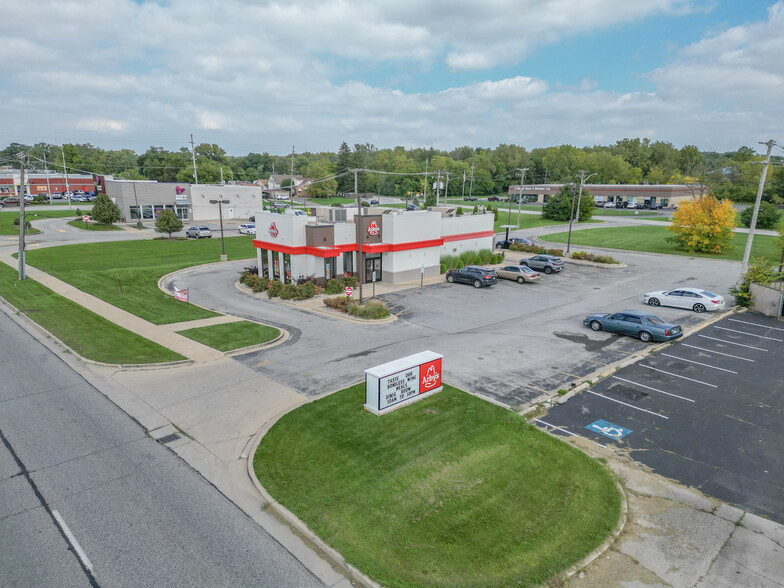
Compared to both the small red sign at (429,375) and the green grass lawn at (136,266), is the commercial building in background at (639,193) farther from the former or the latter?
the small red sign at (429,375)

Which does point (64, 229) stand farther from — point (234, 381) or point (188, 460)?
point (188, 460)

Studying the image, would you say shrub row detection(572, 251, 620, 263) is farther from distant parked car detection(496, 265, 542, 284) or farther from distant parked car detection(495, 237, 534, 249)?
distant parked car detection(496, 265, 542, 284)

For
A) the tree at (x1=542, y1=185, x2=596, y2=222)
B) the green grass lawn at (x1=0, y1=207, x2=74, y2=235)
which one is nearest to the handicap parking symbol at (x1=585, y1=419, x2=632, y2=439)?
the green grass lawn at (x1=0, y1=207, x2=74, y2=235)

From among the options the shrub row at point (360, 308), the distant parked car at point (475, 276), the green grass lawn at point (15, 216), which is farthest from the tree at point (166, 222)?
the distant parked car at point (475, 276)

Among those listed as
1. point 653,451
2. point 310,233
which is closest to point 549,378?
point 653,451

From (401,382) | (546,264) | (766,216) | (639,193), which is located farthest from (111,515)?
(639,193)
